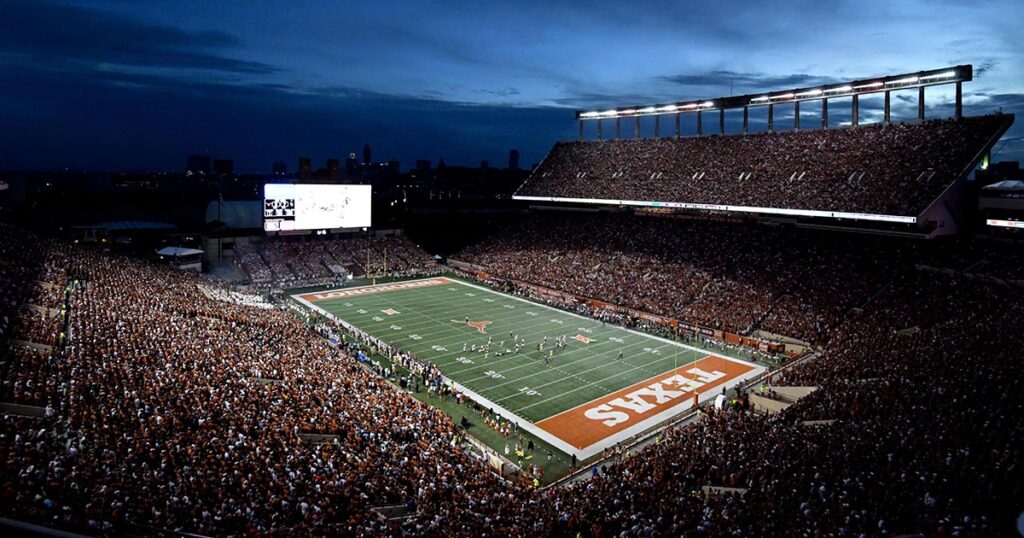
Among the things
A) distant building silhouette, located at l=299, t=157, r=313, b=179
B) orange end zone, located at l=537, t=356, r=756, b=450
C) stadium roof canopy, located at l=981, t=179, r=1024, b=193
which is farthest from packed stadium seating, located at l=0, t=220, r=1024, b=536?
distant building silhouette, located at l=299, t=157, r=313, b=179

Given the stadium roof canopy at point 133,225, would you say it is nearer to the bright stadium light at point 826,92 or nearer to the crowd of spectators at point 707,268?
the crowd of spectators at point 707,268

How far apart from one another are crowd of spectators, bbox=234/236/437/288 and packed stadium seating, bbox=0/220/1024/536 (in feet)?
78.3

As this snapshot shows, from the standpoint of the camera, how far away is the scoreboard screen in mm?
51688

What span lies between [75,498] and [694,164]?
4896cm

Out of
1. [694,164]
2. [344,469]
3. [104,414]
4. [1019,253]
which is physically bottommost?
[344,469]

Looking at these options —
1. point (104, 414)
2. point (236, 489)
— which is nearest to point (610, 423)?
point (236, 489)

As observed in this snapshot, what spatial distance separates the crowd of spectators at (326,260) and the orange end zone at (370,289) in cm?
317

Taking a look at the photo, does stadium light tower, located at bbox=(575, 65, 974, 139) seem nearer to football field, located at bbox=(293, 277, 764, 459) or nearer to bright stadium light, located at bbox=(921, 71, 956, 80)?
bright stadium light, located at bbox=(921, 71, 956, 80)

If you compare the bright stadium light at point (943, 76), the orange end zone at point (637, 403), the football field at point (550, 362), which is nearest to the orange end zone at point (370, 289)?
the football field at point (550, 362)

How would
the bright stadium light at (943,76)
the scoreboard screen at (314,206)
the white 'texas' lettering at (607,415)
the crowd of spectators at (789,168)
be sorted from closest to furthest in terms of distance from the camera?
the white 'texas' lettering at (607,415) → the crowd of spectators at (789,168) → the bright stadium light at (943,76) → the scoreboard screen at (314,206)

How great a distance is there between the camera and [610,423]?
22828 millimetres

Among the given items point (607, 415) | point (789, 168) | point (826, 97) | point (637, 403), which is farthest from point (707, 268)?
point (607, 415)

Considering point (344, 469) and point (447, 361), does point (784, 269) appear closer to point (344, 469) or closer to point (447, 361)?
point (447, 361)

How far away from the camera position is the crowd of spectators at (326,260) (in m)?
50.3
